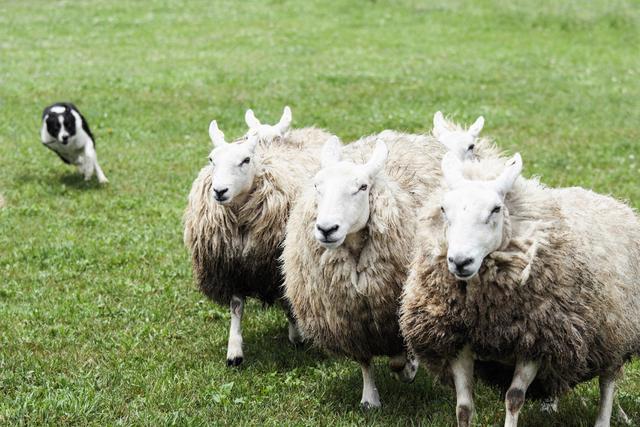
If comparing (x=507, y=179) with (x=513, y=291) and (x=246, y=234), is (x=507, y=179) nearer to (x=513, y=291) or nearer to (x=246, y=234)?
(x=513, y=291)

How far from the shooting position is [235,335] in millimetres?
6719

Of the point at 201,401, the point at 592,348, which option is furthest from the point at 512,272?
the point at 201,401

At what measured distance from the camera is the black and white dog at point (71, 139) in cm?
1171

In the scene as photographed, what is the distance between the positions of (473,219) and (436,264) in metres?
0.47

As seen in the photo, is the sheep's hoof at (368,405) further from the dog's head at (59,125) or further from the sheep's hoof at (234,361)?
the dog's head at (59,125)

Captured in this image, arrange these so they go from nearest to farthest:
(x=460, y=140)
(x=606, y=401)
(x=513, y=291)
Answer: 1. (x=513, y=291)
2. (x=606, y=401)
3. (x=460, y=140)

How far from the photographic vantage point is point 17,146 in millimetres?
13711

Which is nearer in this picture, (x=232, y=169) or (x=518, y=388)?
(x=518, y=388)

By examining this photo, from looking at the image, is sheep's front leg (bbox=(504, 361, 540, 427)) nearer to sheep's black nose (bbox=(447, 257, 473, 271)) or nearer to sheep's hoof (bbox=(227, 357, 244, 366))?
sheep's black nose (bbox=(447, 257, 473, 271))

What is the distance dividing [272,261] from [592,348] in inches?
104

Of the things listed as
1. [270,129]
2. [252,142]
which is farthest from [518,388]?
[270,129]

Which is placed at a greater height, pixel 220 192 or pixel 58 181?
pixel 220 192

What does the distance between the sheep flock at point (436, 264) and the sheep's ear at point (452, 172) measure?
1 centimetres

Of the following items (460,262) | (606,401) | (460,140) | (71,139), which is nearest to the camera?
(460,262)
